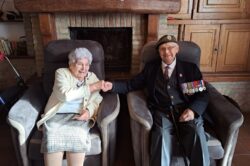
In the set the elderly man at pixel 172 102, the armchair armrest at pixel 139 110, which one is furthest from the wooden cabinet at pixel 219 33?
the armchair armrest at pixel 139 110

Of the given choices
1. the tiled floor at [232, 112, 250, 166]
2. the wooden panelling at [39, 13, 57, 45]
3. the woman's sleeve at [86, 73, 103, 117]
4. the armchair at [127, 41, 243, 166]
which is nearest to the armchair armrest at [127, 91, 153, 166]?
the armchair at [127, 41, 243, 166]

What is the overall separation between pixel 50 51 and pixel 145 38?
1.04 metres

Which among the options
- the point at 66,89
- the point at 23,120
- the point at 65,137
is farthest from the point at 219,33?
the point at 23,120

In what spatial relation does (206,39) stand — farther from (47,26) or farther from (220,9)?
(47,26)

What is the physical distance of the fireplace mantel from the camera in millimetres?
2312

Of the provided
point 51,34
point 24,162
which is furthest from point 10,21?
point 24,162

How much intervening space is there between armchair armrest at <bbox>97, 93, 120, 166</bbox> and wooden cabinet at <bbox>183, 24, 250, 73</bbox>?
1274mm

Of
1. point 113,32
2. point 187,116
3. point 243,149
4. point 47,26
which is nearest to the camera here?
point 187,116

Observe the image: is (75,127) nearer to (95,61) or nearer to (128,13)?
(95,61)

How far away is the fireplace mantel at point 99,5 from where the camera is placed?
7.59 feet

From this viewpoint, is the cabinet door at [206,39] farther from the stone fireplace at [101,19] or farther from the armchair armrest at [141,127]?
the armchair armrest at [141,127]

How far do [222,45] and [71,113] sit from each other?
5.88ft

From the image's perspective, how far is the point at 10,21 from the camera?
2.87 meters

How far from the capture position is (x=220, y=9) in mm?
2521
